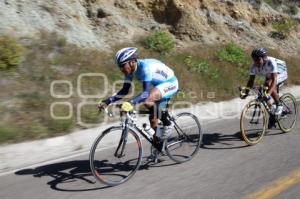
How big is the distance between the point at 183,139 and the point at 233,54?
10.0 meters

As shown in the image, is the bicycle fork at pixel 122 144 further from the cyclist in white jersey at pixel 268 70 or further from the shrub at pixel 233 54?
the shrub at pixel 233 54

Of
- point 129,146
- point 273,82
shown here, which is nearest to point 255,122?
point 273,82

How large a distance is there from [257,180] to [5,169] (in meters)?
4.01

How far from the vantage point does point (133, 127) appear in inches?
290

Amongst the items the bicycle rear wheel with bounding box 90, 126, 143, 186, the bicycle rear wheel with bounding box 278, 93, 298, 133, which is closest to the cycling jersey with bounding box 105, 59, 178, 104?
the bicycle rear wheel with bounding box 90, 126, 143, 186

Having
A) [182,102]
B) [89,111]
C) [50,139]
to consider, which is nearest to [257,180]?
[50,139]

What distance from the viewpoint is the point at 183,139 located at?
8453 mm

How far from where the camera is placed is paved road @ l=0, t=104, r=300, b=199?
6.70 meters

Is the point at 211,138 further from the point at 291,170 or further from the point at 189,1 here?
the point at 189,1

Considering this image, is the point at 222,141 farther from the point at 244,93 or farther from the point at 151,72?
the point at 151,72

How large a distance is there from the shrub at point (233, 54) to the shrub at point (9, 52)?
25.9 ft

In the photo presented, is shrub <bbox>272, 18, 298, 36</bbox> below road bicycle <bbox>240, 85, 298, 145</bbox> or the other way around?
the other way around

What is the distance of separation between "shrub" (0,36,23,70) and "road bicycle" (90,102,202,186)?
4559mm

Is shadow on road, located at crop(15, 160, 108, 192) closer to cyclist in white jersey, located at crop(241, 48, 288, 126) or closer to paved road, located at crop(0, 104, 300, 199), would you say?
paved road, located at crop(0, 104, 300, 199)
